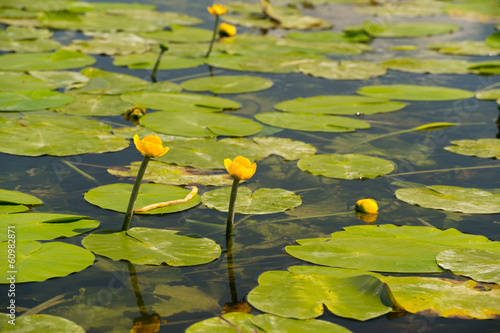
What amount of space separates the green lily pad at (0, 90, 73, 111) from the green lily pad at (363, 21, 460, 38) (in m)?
3.52

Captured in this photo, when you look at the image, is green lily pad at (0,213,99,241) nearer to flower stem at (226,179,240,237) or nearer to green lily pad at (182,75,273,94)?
flower stem at (226,179,240,237)

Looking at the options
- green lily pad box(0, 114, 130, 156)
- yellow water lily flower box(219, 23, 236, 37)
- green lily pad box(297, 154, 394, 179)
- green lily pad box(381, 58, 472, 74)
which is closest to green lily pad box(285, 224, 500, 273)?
green lily pad box(297, 154, 394, 179)

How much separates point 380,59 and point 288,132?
6.93ft

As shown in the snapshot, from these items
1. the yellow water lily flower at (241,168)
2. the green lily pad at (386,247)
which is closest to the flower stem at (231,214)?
the yellow water lily flower at (241,168)

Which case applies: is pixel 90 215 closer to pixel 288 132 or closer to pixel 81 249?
pixel 81 249

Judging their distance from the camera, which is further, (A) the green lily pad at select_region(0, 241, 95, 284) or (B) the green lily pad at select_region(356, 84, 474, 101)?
(B) the green lily pad at select_region(356, 84, 474, 101)

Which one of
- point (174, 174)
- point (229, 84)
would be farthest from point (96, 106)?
point (174, 174)

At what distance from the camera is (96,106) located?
3.37m

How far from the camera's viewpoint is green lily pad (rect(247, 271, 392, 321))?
4.98ft

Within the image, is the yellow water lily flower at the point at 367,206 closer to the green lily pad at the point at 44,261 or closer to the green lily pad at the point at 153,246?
the green lily pad at the point at 153,246

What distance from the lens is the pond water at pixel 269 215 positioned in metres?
1.58

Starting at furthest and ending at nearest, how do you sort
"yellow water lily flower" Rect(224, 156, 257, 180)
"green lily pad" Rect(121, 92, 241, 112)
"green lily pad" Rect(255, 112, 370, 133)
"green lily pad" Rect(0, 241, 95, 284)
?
"green lily pad" Rect(121, 92, 241, 112) → "green lily pad" Rect(255, 112, 370, 133) → "yellow water lily flower" Rect(224, 156, 257, 180) → "green lily pad" Rect(0, 241, 95, 284)

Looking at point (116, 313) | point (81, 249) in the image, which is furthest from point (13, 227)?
point (116, 313)

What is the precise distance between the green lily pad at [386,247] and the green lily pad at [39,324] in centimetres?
75
